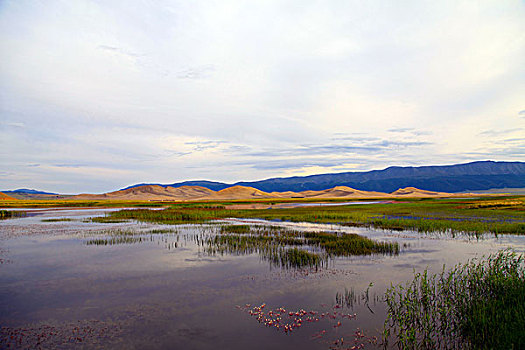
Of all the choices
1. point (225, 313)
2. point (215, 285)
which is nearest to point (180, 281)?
point (215, 285)

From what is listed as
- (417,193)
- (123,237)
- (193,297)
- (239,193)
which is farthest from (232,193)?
(193,297)

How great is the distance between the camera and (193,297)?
33.3 ft

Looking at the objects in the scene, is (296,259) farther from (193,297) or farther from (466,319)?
(466,319)

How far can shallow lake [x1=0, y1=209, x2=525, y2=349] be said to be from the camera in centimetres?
749

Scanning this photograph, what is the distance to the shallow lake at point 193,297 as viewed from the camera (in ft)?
24.6

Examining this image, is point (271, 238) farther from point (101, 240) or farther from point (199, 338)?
point (199, 338)

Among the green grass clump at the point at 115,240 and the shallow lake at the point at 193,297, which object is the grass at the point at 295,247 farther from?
the green grass clump at the point at 115,240

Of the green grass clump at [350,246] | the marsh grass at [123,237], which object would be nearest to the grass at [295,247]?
the green grass clump at [350,246]

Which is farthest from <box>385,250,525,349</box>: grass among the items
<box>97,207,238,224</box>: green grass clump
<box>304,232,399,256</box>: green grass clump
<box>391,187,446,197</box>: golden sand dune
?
<box>391,187,446,197</box>: golden sand dune

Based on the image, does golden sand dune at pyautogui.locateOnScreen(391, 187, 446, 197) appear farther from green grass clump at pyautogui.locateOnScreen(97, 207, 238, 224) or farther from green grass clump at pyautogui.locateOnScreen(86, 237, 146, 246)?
green grass clump at pyautogui.locateOnScreen(86, 237, 146, 246)

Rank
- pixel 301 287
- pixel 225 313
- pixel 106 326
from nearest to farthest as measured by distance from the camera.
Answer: pixel 106 326
pixel 225 313
pixel 301 287

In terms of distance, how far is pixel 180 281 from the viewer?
11820 mm

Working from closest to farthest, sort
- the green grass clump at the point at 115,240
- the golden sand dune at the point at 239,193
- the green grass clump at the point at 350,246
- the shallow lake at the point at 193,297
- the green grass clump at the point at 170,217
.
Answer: the shallow lake at the point at 193,297
the green grass clump at the point at 350,246
the green grass clump at the point at 115,240
the green grass clump at the point at 170,217
the golden sand dune at the point at 239,193

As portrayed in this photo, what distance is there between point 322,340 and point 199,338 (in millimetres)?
2975
